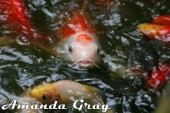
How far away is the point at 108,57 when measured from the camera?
4.34 m

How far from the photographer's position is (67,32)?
4512mm

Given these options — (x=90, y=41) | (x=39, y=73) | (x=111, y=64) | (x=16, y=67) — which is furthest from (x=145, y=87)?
(x=16, y=67)

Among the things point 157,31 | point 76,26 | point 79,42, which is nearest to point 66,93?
point 79,42

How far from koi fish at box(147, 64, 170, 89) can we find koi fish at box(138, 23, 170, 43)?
536 mm

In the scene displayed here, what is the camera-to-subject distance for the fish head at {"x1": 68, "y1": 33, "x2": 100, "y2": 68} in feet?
13.2

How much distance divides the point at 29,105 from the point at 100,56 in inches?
44.2

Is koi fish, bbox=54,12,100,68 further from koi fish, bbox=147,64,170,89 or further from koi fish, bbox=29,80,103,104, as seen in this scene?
koi fish, bbox=147,64,170,89

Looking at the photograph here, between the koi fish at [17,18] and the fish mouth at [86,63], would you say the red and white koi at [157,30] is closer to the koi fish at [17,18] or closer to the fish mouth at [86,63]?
the fish mouth at [86,63]

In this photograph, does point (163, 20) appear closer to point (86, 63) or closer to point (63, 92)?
point (86, 63)

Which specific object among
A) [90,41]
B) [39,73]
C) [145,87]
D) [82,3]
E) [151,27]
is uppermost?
[82,3]

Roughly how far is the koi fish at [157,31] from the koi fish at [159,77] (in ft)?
1.76

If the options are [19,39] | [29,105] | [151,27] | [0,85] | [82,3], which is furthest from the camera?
[82,3]

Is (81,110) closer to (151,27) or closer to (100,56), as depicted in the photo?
(100,56)

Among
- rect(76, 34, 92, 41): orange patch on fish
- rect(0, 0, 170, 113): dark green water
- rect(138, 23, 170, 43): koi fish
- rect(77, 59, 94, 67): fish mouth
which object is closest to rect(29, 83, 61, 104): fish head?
rect(0, 0, 170, 113): dark green water
